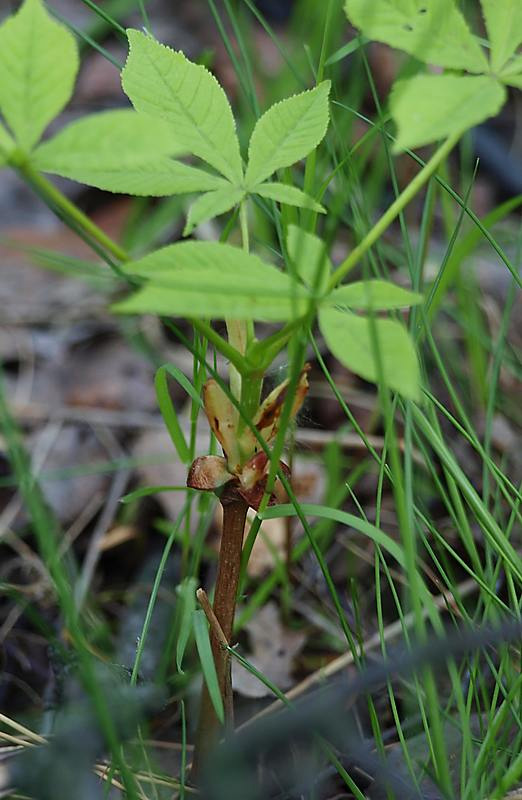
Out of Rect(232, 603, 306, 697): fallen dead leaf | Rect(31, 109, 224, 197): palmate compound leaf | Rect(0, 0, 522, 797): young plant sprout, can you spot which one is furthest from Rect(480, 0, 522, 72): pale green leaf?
Rect(232, 603, 306, 697): fallen dead leaf

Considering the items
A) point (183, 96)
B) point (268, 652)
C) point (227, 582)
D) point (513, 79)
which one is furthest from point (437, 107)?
point (268, 652)

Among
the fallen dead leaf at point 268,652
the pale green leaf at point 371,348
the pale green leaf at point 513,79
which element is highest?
the pale green leaf at point 513,79

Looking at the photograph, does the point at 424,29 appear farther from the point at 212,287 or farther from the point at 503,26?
the point at 212,287

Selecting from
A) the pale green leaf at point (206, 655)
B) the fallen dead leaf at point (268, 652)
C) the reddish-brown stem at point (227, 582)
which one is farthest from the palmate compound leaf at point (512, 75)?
the fallen dead leaf at point (268, 652)

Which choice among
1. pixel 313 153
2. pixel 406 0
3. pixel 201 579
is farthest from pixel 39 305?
pixel 406 0

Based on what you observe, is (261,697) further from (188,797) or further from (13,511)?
(13,511)

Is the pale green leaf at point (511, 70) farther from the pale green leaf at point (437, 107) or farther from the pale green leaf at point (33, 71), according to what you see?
the pale green leaf at point (33, 71)
